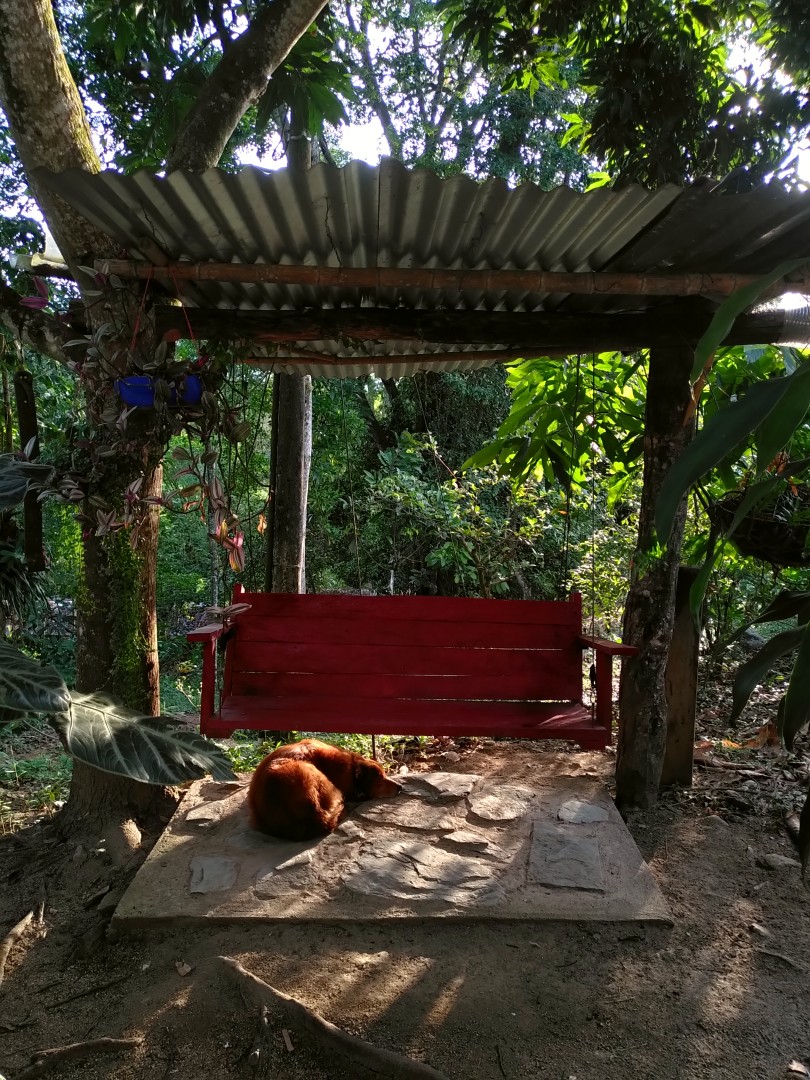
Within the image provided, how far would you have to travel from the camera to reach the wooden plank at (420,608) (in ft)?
11.5

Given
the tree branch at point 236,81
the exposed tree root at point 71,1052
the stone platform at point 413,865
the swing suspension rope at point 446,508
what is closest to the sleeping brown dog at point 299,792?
the stone platform at point 413,865

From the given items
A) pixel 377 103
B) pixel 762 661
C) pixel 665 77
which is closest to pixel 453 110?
pixel 377 103

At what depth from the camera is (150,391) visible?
250 cm

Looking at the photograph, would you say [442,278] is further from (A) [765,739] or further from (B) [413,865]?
(A) [765,739]

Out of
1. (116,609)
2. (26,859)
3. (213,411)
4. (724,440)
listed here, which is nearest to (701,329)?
(213,411)

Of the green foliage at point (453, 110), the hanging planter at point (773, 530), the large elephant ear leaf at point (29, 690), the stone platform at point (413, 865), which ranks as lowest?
the stone platform at point (413, 865)

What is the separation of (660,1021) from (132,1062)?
154 cm

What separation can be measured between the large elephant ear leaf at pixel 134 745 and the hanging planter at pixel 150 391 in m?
1.27

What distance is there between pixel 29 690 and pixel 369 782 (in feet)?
7.70

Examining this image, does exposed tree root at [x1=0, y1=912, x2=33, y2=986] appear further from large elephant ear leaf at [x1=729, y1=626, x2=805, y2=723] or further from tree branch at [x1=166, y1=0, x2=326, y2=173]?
tree branch at [x1=166, y1=0, x2=326, y2=173]

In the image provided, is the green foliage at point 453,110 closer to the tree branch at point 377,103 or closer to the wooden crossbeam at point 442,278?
the tree branch at point 377,103

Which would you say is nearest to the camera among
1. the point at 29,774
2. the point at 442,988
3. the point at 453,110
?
the point at 442,988

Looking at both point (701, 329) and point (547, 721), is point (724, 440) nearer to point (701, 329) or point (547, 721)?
point (547, 721)

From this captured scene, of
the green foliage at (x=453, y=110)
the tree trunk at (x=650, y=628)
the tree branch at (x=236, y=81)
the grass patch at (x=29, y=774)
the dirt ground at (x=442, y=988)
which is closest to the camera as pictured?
the dirt ground at (x=442, y=988)
